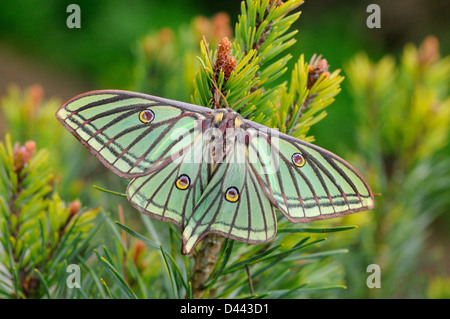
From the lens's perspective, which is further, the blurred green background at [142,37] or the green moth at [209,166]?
the blurred green background at [142,37]

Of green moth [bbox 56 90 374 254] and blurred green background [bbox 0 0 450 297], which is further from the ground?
blurred green background [bbox 0 0 450 297]

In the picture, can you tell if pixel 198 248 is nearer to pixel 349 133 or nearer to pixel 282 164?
pixel 282 164

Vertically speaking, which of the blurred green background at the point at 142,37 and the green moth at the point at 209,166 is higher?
the blurred green background at the point at 142,37

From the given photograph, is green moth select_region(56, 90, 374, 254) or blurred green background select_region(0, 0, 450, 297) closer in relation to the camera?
green moth select_region(56, 90, 374, 254)
